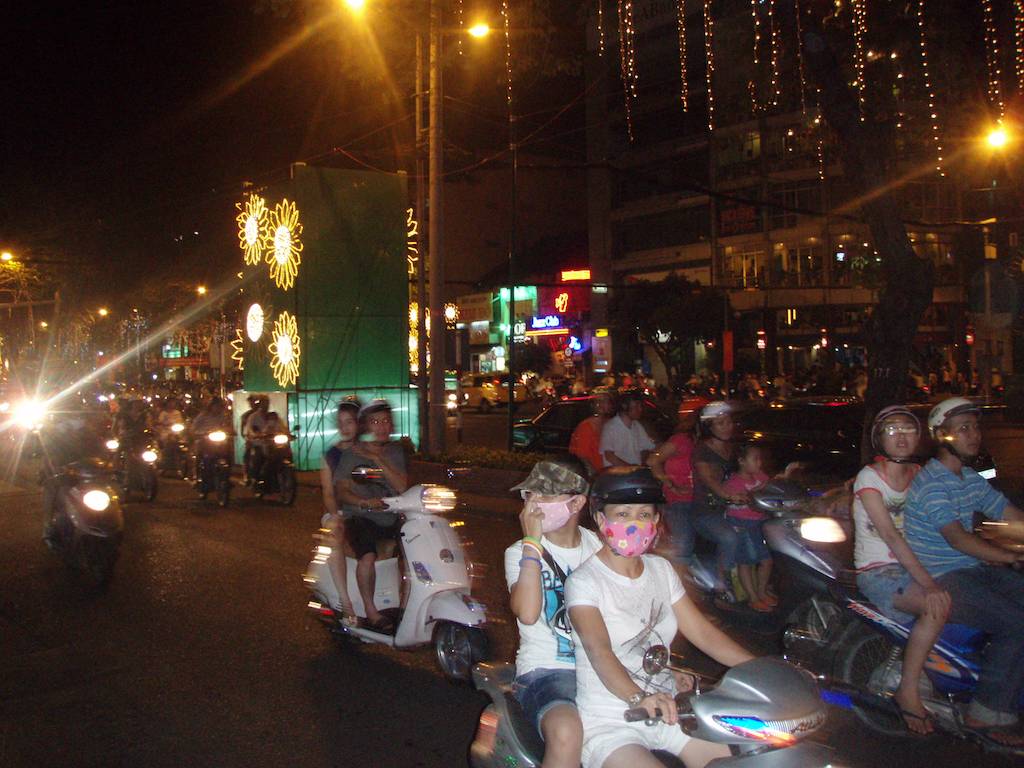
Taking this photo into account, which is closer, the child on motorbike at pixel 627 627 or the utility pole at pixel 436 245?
the child on motorbike at pixel 627 627

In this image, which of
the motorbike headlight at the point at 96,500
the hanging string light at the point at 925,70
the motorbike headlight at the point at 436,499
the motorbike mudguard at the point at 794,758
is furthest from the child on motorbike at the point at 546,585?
the hanging string light at the point at 925,70

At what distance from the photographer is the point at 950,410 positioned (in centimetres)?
498

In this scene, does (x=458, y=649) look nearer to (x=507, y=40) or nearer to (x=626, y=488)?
(x=626, y=488)

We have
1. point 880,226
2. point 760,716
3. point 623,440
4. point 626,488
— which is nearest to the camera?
point 760,716

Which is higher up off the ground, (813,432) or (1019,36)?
(1019,36)

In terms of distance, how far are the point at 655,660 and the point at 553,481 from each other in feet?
2.60

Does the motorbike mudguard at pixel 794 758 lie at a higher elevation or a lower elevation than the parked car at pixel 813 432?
lower

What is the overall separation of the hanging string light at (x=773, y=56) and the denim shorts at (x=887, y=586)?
870 cm

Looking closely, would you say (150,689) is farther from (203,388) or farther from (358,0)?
(203,388)

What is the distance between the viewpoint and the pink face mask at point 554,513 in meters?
3.67

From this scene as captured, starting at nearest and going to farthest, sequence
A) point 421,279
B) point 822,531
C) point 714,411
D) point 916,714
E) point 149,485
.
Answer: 1. point 916,714
2. point 822,531
3. point 714,411
4. point 149,485
5. point 421,279

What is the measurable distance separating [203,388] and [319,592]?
2770cm

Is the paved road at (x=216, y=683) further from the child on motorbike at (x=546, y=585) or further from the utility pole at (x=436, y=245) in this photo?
the utility pole at (x=436, y=245)

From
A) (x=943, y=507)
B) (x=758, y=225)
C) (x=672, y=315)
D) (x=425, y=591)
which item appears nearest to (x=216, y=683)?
(x=425, y=591)
